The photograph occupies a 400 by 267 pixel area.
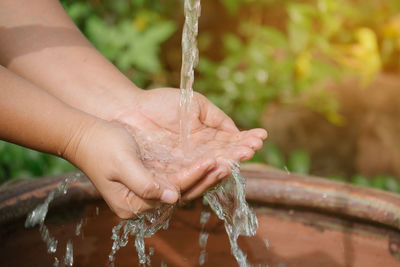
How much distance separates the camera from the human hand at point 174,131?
49.9 inches

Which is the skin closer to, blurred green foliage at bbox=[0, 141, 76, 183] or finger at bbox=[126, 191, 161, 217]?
finger at bbox=[126, 191, 161, 217]

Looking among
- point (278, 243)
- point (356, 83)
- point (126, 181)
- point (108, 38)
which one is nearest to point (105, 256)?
point (126, 181)

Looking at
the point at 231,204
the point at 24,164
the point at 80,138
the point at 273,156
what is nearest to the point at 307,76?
the point at 273,156

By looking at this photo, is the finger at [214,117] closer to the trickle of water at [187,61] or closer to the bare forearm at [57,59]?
the trickle of water at [187,61]

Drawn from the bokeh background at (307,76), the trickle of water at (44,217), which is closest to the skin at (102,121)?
the trickle of water at (44,217)

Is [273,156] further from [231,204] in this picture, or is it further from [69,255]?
[69,255]

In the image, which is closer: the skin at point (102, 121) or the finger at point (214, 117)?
the skin at point (102, 121)

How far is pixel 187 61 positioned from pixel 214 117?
282 mm

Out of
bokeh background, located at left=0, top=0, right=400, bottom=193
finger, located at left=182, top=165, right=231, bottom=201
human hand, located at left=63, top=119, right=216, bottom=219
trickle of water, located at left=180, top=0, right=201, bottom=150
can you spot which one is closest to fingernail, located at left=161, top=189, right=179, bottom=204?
human hand, located at left=63, top=119, right=216, bottom=219

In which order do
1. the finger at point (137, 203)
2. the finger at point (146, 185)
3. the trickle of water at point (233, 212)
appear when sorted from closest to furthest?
1. the finger at point (146, 185)
2. the finger at point (137, 203)
3. the trickle of water at point (233, 212)

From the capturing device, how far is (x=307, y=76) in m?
2.83

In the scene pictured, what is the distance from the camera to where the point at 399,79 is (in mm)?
3148

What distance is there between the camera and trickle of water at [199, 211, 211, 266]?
4.52ft

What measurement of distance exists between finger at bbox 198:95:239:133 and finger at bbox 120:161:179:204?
438 millimetres
